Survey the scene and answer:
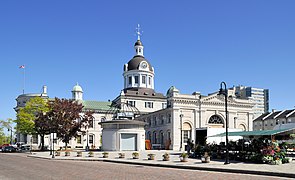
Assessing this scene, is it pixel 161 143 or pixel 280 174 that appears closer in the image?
pixel 280 174

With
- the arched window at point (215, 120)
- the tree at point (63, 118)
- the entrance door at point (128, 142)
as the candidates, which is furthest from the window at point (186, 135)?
the tree at point (63, 118)

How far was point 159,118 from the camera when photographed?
73.1 meters

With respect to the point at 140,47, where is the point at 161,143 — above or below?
below

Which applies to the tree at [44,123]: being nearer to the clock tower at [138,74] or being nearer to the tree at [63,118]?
the tree at [63,118]

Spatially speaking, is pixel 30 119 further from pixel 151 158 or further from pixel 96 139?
pixel 151 158

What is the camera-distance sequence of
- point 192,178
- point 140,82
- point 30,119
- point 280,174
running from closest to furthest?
1. point 192,178
2. point 280,174
3. point 30,119
4. point 140,82

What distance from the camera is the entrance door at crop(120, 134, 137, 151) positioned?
52.0 metres

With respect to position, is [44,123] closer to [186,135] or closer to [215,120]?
[186,135]

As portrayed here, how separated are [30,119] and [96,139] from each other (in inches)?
1247

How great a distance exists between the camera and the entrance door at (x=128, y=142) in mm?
52031

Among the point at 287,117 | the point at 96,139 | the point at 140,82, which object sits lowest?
the point at 96,139

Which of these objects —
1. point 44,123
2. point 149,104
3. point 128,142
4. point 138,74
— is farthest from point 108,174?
point 138,74

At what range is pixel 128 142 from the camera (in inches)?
2067

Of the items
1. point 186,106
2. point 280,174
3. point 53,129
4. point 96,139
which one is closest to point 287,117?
point 186,106
